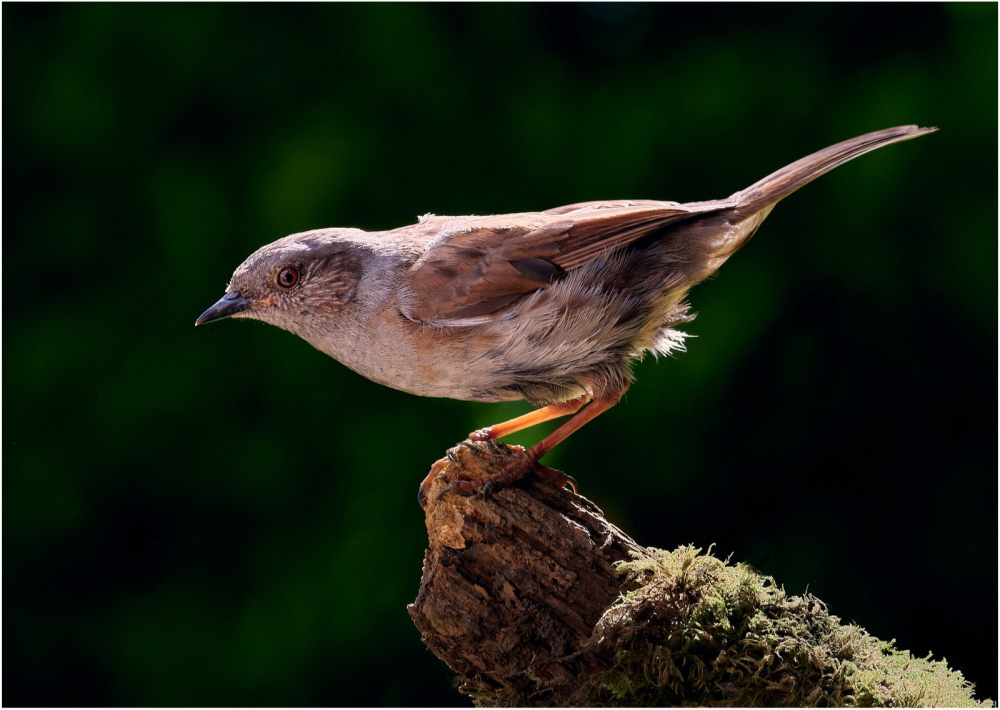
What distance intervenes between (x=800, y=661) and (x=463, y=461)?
1616 mm

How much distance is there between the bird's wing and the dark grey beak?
2.58ft

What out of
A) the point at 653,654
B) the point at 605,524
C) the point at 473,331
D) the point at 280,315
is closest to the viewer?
the point at 653,654

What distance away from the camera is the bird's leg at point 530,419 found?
4.20 metres

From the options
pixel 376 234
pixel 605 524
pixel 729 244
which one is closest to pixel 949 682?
pixel 605 524

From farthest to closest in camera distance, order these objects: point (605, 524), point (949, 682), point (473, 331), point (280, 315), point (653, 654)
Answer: point (280, 315) → point (473, 331) → point (605, 524) → point (949, 682) → point (653, 654)

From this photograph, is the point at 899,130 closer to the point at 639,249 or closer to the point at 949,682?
the point at 639,249

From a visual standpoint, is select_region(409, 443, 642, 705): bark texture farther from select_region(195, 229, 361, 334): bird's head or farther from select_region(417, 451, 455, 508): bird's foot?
select_region(195, 229, 361, 334): bird's head

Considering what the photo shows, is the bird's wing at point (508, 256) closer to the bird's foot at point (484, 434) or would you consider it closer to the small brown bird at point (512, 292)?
the small brown bird at point (512, 292)

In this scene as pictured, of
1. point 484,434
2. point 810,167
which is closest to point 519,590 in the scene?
point 484,434

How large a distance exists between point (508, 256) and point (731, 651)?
188cm

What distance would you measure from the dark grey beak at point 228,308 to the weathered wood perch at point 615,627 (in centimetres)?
137

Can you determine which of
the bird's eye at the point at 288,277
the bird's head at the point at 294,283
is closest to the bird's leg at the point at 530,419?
the bird's head at the point at 294,283

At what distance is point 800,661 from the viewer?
9.50 feet

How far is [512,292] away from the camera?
370 cm
